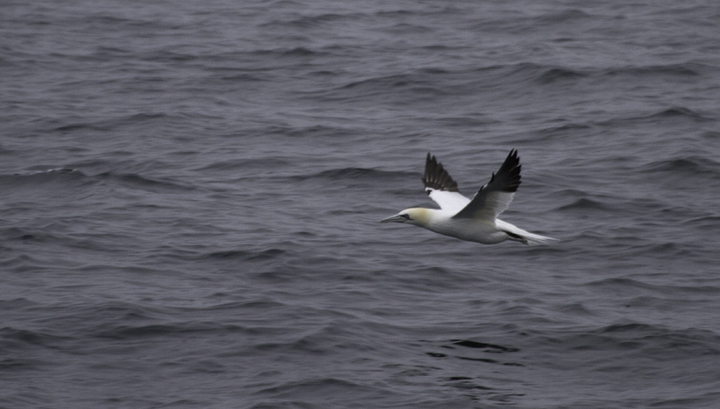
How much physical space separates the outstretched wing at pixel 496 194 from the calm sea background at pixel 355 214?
1.05 m

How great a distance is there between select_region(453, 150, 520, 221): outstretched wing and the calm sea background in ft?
3.43

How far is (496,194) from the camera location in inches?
423

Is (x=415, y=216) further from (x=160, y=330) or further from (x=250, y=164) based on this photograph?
(x=250, y=164)

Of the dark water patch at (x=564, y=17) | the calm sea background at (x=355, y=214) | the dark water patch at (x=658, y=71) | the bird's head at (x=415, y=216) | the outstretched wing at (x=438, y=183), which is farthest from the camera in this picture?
the dark water patch at (x=564, y=17)

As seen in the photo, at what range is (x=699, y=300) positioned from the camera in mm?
11719

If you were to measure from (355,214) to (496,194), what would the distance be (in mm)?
3590

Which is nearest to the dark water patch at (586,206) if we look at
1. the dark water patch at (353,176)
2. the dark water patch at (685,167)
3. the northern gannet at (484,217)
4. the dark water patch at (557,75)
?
the dark water patch at (685,167)

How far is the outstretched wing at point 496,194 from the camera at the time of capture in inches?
405

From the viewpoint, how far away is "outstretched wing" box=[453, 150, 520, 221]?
1028 centimetres

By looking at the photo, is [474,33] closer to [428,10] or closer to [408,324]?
[428,10]

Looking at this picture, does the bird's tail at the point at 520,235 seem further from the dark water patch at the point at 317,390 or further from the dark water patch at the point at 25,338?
the dark water patch at the point at 25,338

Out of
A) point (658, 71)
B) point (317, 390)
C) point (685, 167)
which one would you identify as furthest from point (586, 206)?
point (658, 71)

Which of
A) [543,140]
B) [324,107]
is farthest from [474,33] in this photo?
[543,140]

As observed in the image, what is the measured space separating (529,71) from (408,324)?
972cm
